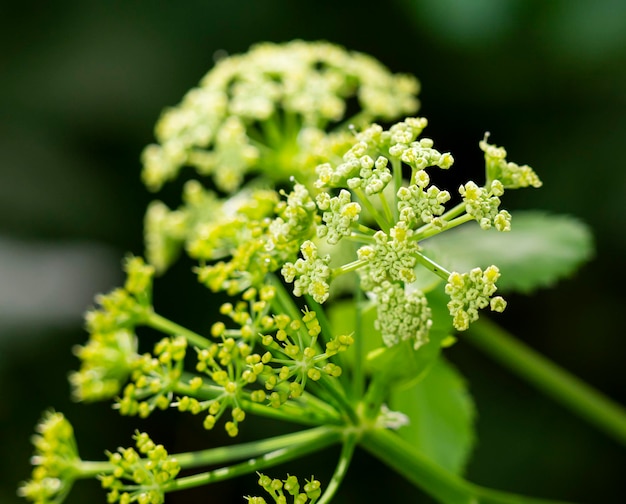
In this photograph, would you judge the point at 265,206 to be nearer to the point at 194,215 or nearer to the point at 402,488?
the point at 194,215

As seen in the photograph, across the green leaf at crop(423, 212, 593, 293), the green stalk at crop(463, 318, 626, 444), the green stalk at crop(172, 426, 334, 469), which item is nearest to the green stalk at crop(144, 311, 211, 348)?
the green stalk at crop(172, 426, 334, 469)

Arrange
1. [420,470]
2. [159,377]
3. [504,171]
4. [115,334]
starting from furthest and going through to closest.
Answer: [115,334]
[420,470]
[159,377]
[504,171]

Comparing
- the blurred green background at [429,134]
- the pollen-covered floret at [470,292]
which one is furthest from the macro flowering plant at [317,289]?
the blurred green background at [429,134]

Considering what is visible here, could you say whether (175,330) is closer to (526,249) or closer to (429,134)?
(526,249)

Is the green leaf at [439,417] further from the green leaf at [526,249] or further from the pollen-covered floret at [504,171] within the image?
the pollen-covered floret at [504,171]

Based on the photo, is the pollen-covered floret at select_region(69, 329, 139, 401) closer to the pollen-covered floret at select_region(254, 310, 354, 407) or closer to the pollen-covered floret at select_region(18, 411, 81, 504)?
the pollen-covered floret at select_region(18, 411, 81, 504)

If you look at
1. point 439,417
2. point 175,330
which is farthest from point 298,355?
point 439,417
